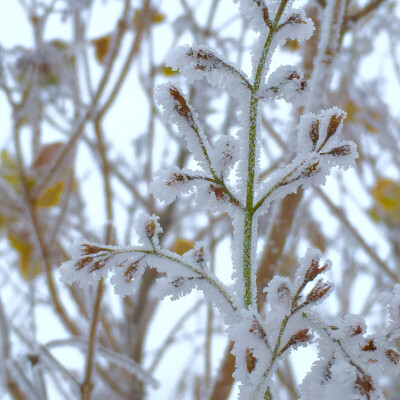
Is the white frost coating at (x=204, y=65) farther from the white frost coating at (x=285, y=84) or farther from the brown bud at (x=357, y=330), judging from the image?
the brown bud at (x=357, y=330)

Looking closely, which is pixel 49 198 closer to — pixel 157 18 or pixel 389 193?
pixel 157 18

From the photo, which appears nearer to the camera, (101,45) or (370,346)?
(370,346)

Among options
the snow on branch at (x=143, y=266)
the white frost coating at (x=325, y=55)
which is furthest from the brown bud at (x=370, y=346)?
the white frost coating at (x=325, y=55)

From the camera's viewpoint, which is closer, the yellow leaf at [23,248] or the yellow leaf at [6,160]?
the yellow leaf at [23,248]

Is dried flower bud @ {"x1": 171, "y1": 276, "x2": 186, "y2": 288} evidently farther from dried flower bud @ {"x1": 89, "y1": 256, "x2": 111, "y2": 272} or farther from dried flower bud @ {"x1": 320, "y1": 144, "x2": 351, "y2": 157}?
dried flower bud @ {"x1": 320, "y1": 144, "x2": 351, "y2": 157}

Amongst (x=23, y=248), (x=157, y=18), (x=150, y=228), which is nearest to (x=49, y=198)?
(x=23, y=248)

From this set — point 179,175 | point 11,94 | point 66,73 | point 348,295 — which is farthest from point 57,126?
point 348,295
